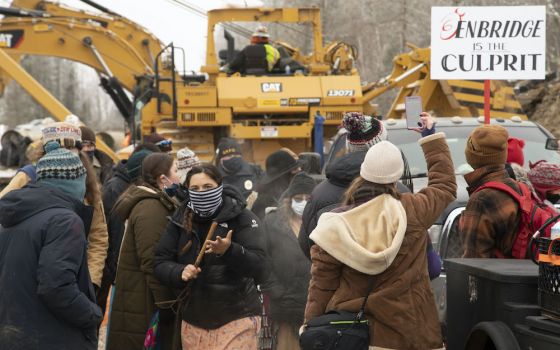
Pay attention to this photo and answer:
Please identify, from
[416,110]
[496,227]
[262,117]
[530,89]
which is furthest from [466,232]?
[530,89]

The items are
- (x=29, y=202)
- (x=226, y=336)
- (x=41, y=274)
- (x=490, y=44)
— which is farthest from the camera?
(x=490, y=44)

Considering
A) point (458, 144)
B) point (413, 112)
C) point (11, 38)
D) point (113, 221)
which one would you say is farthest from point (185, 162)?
point (11, 38)

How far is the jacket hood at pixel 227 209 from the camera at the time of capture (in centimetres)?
605

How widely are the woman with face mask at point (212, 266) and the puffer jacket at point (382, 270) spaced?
1227 millimetres

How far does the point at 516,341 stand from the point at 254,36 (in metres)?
13.2

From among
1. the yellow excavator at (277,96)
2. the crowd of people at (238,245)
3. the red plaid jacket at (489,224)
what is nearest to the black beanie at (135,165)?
the crowd of people at (238,245)

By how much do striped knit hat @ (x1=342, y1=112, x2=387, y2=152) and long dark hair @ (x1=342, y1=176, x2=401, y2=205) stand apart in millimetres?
893

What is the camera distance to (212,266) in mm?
6051

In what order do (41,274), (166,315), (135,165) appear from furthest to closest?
(135,165)
(166,315)
(41,274)

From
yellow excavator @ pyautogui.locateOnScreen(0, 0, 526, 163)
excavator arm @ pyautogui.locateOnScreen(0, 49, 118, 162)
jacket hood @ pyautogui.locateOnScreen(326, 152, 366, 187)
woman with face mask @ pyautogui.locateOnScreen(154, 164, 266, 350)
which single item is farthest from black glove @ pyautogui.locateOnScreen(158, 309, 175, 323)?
excavator arm @ pyautogui.locateOnScreen(0, 49, 118, 162)

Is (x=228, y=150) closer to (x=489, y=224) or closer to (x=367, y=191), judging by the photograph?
(x=489, y=224)

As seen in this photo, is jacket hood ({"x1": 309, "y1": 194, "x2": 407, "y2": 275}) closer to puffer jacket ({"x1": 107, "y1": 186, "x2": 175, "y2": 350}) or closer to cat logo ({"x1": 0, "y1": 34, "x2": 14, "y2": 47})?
puffer jacket ({"x1": 107, "y1": 186, "x2": 175, "y2": 350})

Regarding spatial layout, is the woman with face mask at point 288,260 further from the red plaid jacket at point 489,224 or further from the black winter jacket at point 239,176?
the black winter jacket at point 239,176

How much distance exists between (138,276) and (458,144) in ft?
12.9
